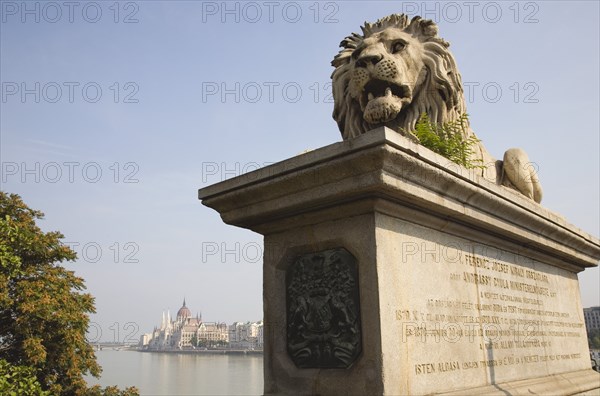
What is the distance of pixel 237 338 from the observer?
131m

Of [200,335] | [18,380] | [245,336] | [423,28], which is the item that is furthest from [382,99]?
[200,335]

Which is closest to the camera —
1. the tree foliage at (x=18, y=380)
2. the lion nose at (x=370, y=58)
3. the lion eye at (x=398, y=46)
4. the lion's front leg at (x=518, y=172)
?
the lion nose at (x=370, y=58)

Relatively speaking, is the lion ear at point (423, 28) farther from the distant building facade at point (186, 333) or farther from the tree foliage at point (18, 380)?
the distant building facade at point (186, 333)

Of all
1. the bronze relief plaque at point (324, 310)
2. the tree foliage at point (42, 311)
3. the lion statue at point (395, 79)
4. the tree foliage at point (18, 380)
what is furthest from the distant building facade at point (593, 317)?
the bronze relief plaque at point (324, 310)

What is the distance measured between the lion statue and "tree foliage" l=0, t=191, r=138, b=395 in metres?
8.79

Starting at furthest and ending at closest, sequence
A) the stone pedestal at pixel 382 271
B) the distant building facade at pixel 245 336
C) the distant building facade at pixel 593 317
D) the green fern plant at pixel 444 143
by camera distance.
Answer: the distant building facade at pixel 245 336 → the distant building facade at pixel 593 317 → the green fern plant at pixel 444 143 → the stone pedestal at pixel 382 271

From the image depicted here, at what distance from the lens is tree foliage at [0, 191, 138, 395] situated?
11.3 m

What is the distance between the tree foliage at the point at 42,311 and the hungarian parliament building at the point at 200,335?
93984mm

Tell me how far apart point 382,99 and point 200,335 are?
158979 mm

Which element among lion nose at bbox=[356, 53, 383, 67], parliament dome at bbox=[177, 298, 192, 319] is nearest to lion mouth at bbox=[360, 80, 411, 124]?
lion nose at bbox=[356, 53, 383, 67]

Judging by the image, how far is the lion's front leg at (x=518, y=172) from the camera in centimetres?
589

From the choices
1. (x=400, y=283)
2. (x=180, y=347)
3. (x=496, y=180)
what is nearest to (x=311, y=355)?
(x=400, y=283)

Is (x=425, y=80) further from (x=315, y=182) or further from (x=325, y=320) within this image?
(x=325, y=320)

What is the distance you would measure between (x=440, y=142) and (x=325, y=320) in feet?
5.86
